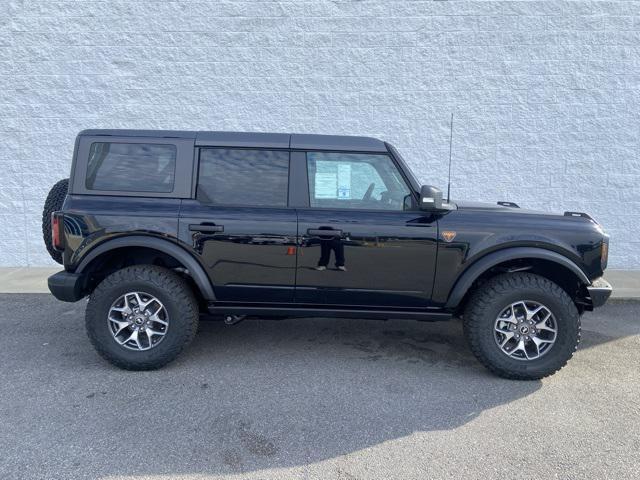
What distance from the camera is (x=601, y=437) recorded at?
9.93ft

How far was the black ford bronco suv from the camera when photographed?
3756 mm

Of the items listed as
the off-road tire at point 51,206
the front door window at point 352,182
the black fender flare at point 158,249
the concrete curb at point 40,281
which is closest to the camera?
the black fender flare at point 158,249

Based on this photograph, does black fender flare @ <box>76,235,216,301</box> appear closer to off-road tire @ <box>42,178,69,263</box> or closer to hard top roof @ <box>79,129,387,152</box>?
off-road tire @ <box>42,178,69,263</box>

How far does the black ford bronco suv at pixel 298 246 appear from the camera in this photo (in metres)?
3.76

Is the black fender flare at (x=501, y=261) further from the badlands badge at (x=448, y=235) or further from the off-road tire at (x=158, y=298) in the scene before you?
the off-road tire at (x=158, y=298)

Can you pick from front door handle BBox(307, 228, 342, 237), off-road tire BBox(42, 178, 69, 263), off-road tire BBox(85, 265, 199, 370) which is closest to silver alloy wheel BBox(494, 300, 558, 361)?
front door handle BBox(307, 228, 342, 237)

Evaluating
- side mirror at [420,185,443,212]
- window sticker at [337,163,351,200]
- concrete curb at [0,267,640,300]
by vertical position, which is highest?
window sticker at [337,163,351,200]

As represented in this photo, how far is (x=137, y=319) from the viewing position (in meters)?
3.82

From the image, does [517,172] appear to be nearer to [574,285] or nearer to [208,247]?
[574,285]

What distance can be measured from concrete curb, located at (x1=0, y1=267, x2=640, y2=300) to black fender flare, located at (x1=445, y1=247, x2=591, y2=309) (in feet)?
9.78

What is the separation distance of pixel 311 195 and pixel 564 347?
234 centimetres

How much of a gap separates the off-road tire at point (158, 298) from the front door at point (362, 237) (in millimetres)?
965

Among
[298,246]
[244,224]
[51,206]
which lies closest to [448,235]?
[298,246]

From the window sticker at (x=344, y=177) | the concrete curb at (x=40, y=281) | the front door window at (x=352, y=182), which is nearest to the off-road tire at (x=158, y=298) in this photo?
the front door window at (x=352, y=182)
